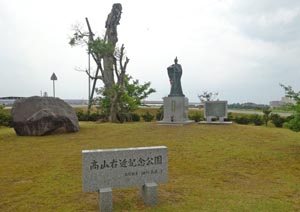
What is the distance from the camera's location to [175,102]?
50.4 feet

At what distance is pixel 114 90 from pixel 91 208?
1405 centimetres

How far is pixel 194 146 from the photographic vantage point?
9.20 m

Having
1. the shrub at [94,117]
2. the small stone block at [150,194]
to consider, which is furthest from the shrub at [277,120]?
the small stone block at [150,194]

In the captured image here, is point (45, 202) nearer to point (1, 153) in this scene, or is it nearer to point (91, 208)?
point (91, 208)

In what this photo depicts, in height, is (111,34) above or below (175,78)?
above

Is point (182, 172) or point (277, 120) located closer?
point (182, 172)

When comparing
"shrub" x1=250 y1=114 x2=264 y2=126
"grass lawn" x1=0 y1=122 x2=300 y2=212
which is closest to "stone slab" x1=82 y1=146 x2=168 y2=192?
"grass lawn" x1=0 y1=122 x2=300 y2=212

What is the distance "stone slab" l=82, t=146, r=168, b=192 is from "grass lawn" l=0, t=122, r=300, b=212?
1.22 feet

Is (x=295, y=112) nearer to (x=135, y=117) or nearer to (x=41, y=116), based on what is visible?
(x=41, y=116)

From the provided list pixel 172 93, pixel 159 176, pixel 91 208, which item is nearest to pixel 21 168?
pixel 91 208

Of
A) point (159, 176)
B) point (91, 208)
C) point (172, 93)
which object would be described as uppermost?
point (172, 93)

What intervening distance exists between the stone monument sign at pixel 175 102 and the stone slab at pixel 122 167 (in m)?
9.62

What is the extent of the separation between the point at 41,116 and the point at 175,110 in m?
6.14

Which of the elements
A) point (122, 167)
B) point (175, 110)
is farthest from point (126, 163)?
point (175, 110)
